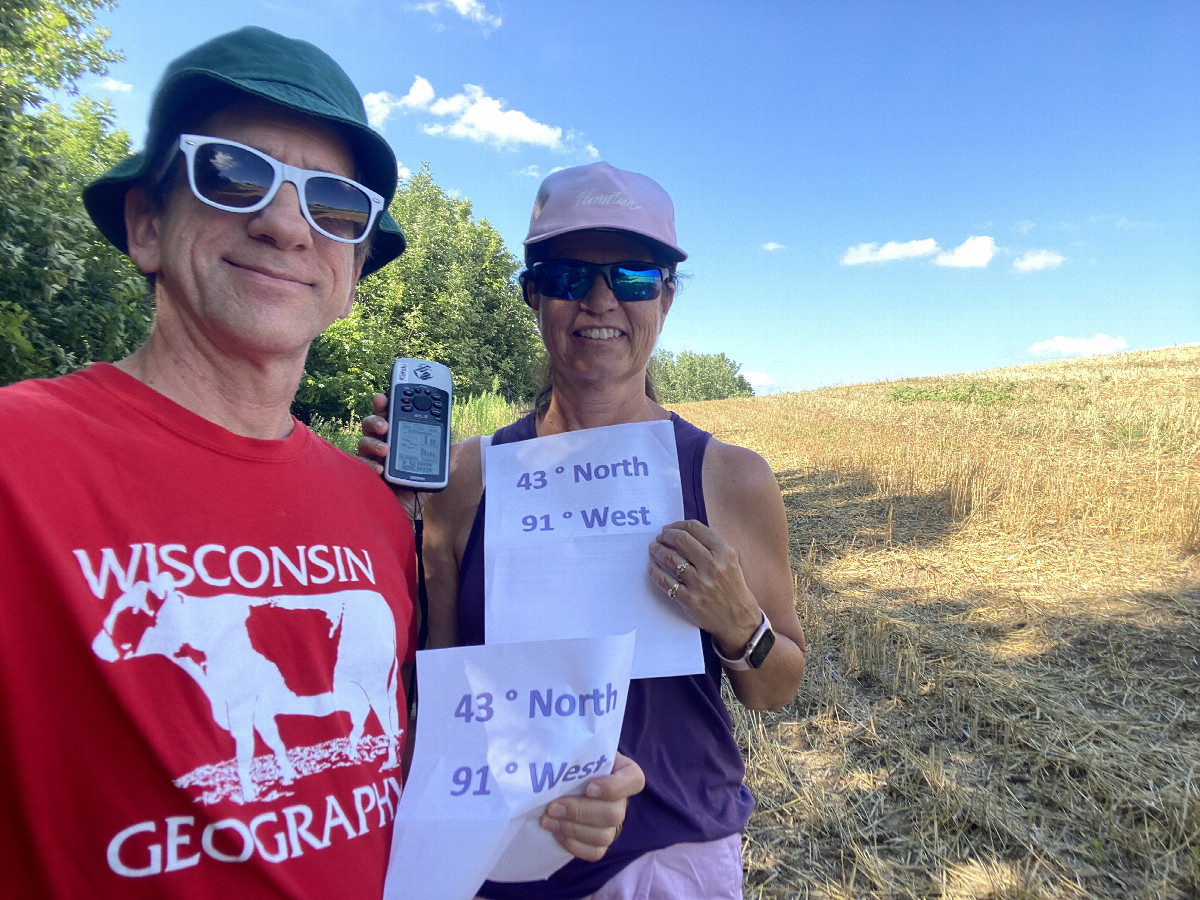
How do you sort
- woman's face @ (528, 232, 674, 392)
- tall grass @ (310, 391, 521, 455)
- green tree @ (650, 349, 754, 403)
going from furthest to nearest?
green tree @ (650, 349, 754, 403), tall grass @ (310, 391, 521, 455), woman's face @ (528, 232, 674, 392)

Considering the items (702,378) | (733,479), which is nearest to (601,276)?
(733,479)

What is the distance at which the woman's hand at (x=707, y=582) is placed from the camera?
136cm

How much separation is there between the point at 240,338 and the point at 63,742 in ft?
2.43

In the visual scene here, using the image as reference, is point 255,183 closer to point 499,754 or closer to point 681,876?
point 499,754

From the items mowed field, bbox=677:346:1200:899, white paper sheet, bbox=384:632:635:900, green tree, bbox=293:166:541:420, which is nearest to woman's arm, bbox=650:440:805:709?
white paper sheet, bbox=384:632:635:900

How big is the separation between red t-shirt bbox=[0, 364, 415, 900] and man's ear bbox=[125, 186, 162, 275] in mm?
304

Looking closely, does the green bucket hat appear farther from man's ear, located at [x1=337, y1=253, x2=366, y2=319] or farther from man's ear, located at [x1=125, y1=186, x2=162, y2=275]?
man's ear, located at [x1=337, y1=253, x2=366, y2=319]

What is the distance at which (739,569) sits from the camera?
1358 millimetres

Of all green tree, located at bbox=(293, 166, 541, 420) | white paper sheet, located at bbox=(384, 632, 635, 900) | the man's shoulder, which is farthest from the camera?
green tree, located at bbox=(293, 166, 541, 420)

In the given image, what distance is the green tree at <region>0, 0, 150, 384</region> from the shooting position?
4.43 m

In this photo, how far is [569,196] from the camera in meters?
1.61

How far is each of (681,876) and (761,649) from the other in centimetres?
52

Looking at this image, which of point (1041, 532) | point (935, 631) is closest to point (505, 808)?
point (935, 631)

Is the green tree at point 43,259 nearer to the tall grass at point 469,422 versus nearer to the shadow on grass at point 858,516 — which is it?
the tall grass at point 469,422
